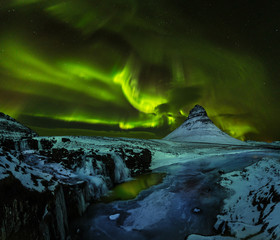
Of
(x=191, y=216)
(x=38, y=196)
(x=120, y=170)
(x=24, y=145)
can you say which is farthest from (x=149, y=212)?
(x=24, y=145)

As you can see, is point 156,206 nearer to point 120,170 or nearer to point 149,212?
point 149,212

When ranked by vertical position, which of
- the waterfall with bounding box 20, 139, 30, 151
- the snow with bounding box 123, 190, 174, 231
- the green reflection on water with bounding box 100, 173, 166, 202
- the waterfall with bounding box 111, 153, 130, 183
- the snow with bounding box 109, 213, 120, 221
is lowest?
the green reflection on water with bounding box 100, 173, 166, 202

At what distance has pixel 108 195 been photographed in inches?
580

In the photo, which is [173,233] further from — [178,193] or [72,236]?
[178,193]

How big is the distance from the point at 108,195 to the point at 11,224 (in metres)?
10.7

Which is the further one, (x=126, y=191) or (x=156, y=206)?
(x=126, y=191)

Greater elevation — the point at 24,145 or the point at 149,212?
the point at 24,145

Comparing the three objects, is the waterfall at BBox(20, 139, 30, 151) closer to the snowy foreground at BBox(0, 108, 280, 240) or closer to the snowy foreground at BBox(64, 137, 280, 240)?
the snowy foreground at BBox(0, 108, 280, 240)

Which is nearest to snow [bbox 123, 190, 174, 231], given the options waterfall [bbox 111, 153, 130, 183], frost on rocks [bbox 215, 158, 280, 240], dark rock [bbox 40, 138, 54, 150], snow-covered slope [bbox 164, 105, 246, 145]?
frost on rocks [bbox 215, 158, 280, 240]

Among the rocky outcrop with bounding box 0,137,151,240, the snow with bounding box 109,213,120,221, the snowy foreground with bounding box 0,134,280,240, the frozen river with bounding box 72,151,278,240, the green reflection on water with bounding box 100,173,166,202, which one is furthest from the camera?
the green reflection on water with bounding box 100,173,166,202

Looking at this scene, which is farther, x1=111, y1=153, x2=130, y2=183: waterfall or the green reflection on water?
x1=111, y1=153, x2=130, y2=183: waterfall

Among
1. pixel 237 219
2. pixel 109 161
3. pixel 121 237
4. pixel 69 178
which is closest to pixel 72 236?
pixel 121 237

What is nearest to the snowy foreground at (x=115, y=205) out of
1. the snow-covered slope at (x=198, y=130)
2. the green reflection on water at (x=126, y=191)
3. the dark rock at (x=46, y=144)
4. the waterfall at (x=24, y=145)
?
the green reflection on water at (x=126, y=191)

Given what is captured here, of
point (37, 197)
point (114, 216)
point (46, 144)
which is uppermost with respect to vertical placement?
point (46, 144)
